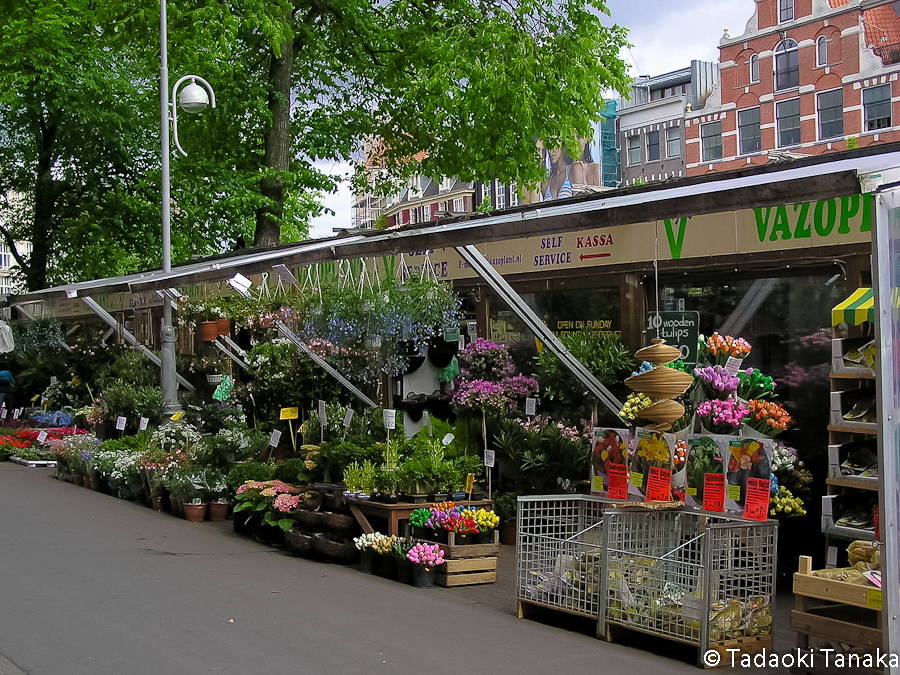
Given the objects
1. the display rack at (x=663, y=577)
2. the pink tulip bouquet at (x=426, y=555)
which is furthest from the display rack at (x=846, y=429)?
the pink tulip bouquet at (x=426, y=555)

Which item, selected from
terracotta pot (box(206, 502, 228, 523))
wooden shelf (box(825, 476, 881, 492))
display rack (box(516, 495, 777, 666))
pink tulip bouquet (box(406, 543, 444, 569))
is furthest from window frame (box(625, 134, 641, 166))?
display rack (box(516, 495, 777, 666))

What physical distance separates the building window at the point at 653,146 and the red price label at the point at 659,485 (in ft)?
161

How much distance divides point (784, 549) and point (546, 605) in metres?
2.20

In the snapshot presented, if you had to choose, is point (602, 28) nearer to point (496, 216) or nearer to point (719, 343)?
point (496, 216)

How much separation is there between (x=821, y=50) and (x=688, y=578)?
42440mm

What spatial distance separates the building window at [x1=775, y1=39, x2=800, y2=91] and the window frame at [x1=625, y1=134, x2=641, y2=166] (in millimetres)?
10701

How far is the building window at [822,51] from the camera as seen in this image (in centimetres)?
4328

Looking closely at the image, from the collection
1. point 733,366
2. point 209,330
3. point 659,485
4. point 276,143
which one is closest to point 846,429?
point 733,366

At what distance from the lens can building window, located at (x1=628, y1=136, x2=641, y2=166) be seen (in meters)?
55.8

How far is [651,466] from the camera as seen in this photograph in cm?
722

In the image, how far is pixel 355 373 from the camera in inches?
434

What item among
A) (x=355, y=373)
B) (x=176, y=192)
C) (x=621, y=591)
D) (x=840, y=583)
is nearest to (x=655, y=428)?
(x=621, y=591)

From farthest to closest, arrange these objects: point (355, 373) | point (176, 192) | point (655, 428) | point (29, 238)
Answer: point (29, 238)
point (176, 192)
point (355, 373)
point (655, 428)

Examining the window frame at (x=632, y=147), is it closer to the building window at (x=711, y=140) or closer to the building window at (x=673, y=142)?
the building window at (x=673, y=142)
